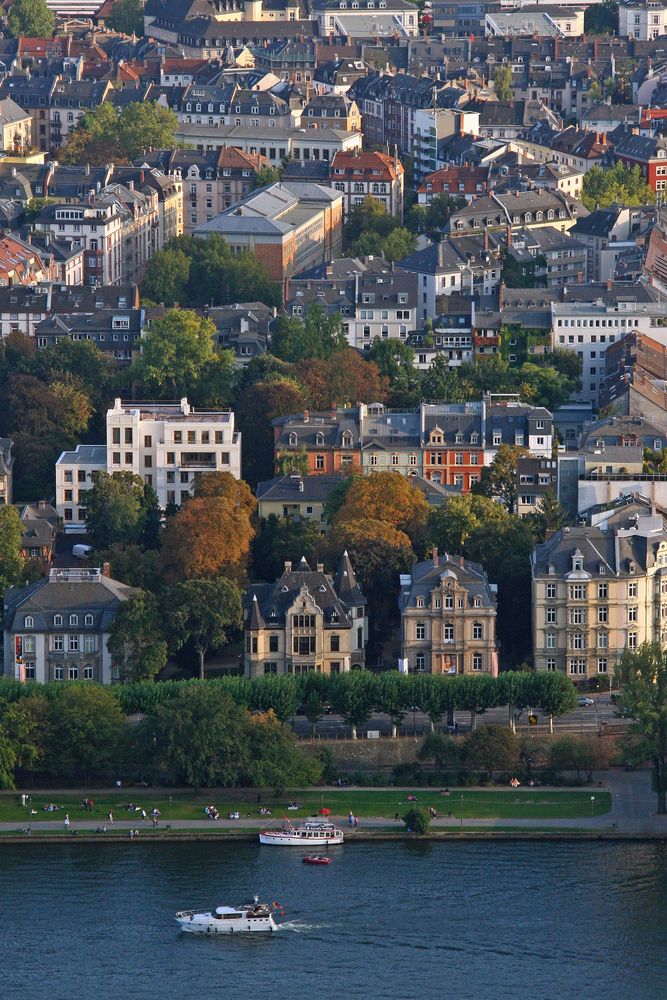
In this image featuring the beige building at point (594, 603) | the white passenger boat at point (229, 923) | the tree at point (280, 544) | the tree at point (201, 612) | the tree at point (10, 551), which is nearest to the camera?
the white passenger boat at point (229, 923)

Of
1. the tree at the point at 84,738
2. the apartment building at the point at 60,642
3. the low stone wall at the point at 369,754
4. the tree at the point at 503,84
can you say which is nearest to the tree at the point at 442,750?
the low stone wall at the point at 369,754

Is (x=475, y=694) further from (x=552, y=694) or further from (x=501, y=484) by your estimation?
(x=501, y=484)

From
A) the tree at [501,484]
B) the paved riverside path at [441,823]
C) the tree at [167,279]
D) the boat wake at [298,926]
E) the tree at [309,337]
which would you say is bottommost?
the boat wake at [298,926]

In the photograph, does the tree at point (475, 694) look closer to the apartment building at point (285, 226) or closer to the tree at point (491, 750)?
the tree at point (491, 750)

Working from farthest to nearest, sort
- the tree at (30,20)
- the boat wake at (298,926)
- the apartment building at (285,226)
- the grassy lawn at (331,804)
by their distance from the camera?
the tree at (30,20) < the apartment building at (285,226) < the grassy lawn at (331,804) < the boat wake at (298,926)

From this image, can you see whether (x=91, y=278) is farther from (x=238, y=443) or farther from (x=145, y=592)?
(x=145, y=592)

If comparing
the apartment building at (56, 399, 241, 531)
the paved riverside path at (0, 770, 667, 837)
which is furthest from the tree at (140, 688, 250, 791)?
the apartment building at (56, 399, 241, 531)
